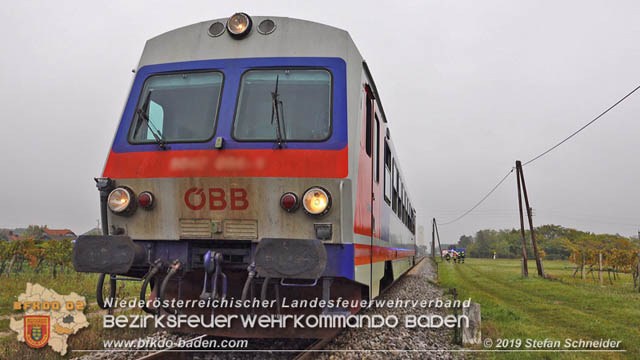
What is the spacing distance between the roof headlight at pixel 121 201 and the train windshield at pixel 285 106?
1.20 meters

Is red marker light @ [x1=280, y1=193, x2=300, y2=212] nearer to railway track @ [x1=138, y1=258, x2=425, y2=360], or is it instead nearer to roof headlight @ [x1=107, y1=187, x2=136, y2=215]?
railway track @ [x1=138, y1=258, x2=425, y2=360]

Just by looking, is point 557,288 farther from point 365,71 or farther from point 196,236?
point 196,236

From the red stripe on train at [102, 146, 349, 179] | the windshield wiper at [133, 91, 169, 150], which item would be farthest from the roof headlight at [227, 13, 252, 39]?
the red stripe on train at [102, 146, 349, 179]

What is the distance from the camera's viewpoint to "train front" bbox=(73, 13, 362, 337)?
425 centimetres

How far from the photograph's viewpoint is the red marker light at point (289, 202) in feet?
14.1

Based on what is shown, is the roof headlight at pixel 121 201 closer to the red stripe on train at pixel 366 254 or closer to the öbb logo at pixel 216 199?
the öbb logo at pixel 216 199

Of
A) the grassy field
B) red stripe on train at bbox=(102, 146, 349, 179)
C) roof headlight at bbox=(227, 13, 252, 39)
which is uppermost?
roof headlight at bbox=(227, 13, 252, 39)

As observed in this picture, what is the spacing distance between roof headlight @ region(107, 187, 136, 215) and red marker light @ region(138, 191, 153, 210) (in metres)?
0.08

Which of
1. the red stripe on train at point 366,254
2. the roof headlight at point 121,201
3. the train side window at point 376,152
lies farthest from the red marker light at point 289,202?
the train side window at point 376,152

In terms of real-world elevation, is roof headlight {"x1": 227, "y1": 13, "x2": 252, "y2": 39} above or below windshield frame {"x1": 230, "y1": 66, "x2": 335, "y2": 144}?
above

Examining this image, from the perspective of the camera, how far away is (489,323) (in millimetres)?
8016

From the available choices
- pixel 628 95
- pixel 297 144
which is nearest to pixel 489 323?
pixel 297 144

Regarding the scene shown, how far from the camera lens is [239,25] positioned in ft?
16.6

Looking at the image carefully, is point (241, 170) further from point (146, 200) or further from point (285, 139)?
point (146, 200)
